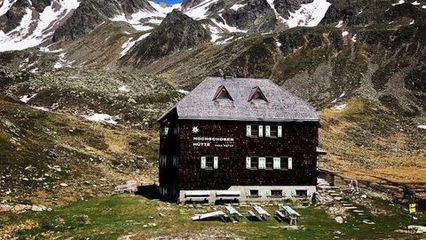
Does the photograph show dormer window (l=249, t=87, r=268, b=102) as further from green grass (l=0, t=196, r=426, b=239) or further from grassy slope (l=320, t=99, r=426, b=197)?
grassy slope (l=320, t=99, r=426, b=197)

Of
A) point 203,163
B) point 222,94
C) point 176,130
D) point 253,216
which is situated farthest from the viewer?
point 222,94

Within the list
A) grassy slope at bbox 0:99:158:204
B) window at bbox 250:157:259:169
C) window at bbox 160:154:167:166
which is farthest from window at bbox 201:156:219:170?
grassy slope at bbox 0:99:158:204

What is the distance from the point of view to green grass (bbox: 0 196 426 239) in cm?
3641

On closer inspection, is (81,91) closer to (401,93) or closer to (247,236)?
(247,236)

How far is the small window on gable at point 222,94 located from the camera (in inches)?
2131

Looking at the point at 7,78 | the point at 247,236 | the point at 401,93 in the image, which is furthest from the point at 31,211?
the point at 401,93

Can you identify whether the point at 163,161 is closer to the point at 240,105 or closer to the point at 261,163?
the point at 240,105

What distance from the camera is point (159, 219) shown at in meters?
42.1

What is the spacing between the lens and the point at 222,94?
54.4 m

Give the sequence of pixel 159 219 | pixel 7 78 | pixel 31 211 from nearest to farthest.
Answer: pixel 159 219
pixel 31 211
pixel 7 78

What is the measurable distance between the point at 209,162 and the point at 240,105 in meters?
5.94

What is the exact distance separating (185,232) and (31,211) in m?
15.6

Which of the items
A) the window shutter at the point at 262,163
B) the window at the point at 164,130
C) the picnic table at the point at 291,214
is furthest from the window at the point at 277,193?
the window at the point at 164,130

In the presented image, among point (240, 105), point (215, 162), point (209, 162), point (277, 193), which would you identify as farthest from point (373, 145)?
point (209, 162)
